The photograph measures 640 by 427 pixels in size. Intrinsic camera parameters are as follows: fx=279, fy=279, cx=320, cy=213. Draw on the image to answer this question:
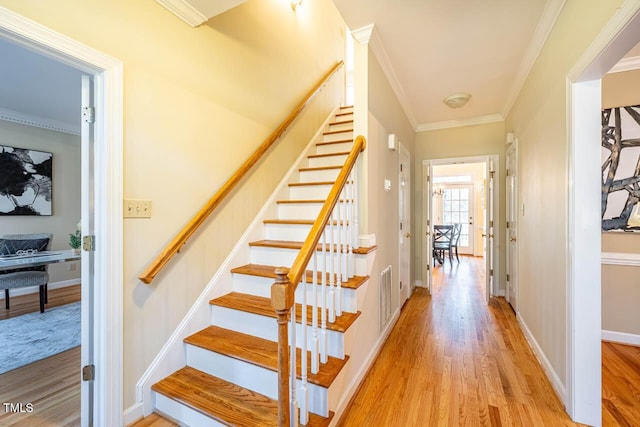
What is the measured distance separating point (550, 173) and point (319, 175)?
2.01 metres

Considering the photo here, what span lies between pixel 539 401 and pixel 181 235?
2.53 metres

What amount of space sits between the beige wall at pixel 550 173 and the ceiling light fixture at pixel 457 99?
60 centimetres

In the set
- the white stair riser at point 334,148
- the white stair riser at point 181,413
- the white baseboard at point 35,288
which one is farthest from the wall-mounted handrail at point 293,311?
the white baseboard at point 35,288

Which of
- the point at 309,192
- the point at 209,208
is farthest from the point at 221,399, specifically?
the point at 309,192

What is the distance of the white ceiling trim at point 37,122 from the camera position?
3816 millimetres

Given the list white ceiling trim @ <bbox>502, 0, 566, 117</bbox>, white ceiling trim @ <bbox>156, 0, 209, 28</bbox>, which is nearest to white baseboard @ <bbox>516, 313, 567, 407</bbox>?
white ceiling trim @ <bbox>502, 0, 566, 117</bbox>

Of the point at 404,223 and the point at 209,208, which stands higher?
the point at 209,208

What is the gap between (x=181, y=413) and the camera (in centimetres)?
157

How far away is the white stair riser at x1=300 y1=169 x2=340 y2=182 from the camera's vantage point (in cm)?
306

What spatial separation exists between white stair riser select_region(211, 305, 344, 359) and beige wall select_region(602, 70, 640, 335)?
2.72 meters

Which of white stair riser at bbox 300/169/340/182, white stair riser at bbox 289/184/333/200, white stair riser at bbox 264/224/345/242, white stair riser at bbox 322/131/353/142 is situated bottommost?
white stair riser at bbox 264/224/345/242

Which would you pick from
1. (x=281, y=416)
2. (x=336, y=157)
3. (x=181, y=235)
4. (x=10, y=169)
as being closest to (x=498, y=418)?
(x=281, y=416)

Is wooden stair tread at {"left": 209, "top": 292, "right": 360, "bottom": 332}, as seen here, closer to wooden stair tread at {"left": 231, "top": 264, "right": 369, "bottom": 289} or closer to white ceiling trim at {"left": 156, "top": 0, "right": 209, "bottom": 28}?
wooden stair tread at {"left": 231, "top": 264, "right": 369, "bottom": 289}

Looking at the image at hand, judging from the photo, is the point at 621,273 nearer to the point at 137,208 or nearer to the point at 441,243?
the point at 441,243
